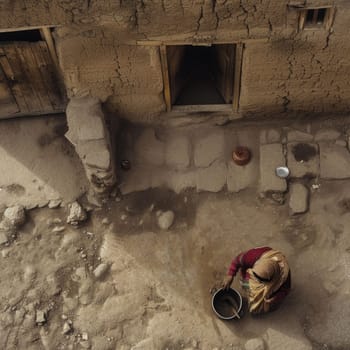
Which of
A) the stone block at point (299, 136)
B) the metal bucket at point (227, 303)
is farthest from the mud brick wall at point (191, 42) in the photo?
the metal bucket at point (227, 303)

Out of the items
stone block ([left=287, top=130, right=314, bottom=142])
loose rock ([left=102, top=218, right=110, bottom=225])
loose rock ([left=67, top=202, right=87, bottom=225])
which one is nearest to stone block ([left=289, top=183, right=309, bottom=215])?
stone block ([left=287, top=130, right=314, bottom=142])

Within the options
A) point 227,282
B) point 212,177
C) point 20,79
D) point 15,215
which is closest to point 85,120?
point 20,79

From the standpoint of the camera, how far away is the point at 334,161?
610 centimetres

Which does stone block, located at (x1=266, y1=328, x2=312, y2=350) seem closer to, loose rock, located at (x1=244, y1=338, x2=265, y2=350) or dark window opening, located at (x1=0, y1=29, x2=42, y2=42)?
loose rock, located at (x1=244, y1=338, x2=265, y2=350)

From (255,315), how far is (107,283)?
183cm

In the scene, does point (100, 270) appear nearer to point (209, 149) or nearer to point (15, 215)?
point (15, 215)

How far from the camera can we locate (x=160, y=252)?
579 centimetres

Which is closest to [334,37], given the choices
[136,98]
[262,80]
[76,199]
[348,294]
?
[262,80]

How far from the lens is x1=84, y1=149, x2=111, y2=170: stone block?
5.63 m

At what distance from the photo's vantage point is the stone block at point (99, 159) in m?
5.63

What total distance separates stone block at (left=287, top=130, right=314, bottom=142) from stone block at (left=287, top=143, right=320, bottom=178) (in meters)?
0.07

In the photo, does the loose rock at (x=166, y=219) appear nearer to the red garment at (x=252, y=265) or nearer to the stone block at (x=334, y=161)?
the red garment at (x=252, y=265)

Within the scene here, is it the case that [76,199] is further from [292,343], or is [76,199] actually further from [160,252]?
[292,343]

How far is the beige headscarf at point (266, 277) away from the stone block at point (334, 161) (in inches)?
68.2
